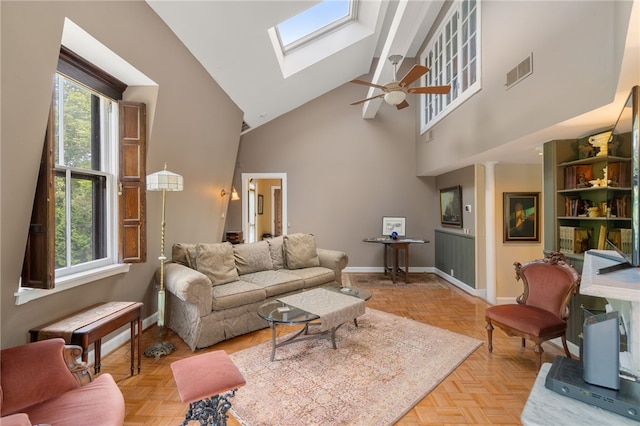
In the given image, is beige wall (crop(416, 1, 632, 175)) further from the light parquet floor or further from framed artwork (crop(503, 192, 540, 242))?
the light parquet floor

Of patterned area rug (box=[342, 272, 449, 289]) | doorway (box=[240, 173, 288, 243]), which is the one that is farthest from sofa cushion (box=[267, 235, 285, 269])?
doorway (box=[240, 173, 288, 243])

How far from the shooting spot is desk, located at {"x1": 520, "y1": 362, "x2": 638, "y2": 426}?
82 centimetres

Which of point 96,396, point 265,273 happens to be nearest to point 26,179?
point 96,396

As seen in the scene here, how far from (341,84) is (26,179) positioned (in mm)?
5536

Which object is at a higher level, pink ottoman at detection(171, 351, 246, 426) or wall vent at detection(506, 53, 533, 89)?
wall vent at detection(506, 53, 533, 89)

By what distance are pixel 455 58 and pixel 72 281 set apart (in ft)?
17.3

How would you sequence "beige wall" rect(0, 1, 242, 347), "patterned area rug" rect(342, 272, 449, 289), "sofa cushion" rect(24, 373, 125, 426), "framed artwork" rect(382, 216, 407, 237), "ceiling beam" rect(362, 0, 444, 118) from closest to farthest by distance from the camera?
"sofa cushion" rect(24, 373, 125, 426) < "beige wall" rect(0, 1, 242, 347) < "ceiling beam" rect(362, 0, 444, 118) < "patterned area rug" rect(342, 272, 449, 289) < "framed artwork" rect(382, 216, 407, 237)

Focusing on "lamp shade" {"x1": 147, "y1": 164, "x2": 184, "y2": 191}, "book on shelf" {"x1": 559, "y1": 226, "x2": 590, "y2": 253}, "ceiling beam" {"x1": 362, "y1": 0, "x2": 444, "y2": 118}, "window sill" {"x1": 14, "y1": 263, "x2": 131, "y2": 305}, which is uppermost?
"ceiling beam" {"x1": 362, "y1": 0, "x2": 444, "y2": 118}

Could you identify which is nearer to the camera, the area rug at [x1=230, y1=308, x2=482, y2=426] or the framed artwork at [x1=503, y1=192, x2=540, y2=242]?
the area rug at [x1=230, y1=308, x2=482, y2=426]

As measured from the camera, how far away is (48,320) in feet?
6.92

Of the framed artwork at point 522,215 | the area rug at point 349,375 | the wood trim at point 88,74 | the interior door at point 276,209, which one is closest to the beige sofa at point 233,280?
the area rug at point 349,375

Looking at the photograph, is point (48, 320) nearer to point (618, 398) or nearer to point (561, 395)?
point (561, 395)

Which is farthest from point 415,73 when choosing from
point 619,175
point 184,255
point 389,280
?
point 389,280

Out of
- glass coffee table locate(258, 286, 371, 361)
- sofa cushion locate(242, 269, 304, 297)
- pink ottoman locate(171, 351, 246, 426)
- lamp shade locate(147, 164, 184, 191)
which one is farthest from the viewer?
sofa cushion locate(242, 269, 304, 297)
